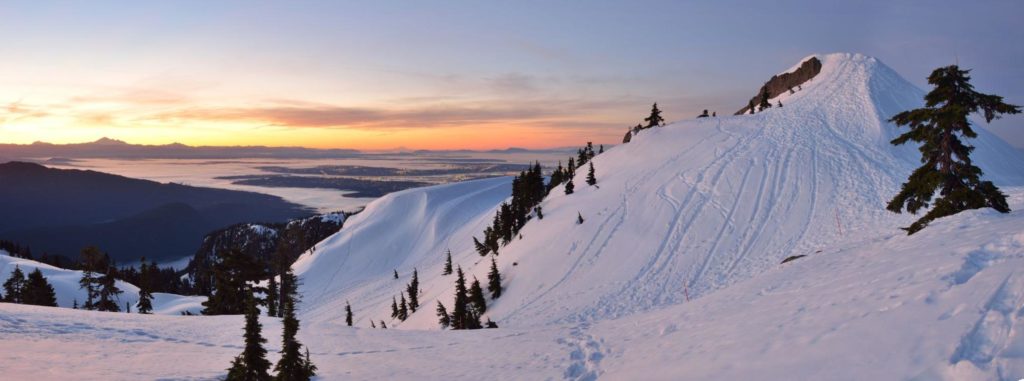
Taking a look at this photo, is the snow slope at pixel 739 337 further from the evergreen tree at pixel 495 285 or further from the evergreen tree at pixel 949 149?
the evergreen tree at pixel 495 285

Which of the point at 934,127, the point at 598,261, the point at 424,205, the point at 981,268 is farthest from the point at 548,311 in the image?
the point at 424,205

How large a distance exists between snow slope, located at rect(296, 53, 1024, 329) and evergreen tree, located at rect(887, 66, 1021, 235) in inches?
381

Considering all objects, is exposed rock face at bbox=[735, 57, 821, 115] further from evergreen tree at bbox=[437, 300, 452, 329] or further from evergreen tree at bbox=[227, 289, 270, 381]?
evergreen tree at bbox=[227, 289, 270, 381]

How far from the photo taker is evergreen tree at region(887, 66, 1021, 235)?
633 inches

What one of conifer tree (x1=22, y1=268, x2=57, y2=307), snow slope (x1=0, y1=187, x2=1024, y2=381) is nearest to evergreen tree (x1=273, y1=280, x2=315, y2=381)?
snow slope (x1=0, y1=187, x2=1024, y2=381)

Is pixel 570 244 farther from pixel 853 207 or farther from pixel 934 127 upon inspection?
pixel 934 127

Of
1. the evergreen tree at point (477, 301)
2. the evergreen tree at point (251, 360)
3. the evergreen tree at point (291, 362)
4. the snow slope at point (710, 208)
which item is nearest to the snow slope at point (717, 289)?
the snow slope at point (710, 208)

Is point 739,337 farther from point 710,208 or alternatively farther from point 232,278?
point 710,208

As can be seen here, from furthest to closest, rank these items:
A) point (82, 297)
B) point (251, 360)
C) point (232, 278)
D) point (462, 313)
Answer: point (82, 297) → point (462, 313) → point (232, 278) → point (251, 360)

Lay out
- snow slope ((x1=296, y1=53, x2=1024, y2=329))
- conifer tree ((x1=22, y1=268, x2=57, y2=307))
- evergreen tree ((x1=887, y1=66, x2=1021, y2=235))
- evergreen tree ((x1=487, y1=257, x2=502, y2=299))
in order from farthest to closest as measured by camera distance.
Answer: conifer tree ((x1=22, y1=268, x2=57, y2=307)) < evergreen tree ((x1=487, y1=257, x2=502, y2=299)) < snow slope ((x1=296, y1=53, x2=1024, y2=329)) < evergreen tree ((x1=887, y1=66, x2=1021, y2=235))

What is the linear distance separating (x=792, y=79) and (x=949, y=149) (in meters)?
99.0

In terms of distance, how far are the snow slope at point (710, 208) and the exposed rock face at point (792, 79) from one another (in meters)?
10.6

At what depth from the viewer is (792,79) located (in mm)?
101188

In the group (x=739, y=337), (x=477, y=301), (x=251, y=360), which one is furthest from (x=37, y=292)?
(x=739, y=337)
